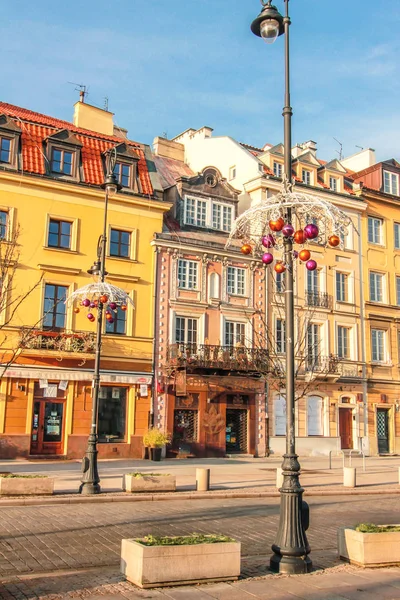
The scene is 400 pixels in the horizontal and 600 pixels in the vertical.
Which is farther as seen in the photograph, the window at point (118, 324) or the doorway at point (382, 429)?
the doorway at point (382, 429)

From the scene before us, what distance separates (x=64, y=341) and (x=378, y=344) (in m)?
17.9

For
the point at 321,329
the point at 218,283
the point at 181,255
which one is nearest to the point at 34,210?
the point at 181,255

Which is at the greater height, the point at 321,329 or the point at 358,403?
the point at 321,329

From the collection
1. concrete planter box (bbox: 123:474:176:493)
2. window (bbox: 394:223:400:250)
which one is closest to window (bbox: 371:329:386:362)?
window (bbox: 394:223:400:250)

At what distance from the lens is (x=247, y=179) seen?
33.1m

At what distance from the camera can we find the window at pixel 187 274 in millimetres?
28797

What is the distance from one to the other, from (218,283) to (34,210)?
903cm

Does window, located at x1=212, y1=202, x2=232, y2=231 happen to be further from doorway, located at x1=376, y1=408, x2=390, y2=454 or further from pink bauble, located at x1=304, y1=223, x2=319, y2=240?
pink bauble, located at x1=304, y1=223, x2=319, y2=240

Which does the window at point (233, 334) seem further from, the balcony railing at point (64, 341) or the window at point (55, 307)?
the window at point (55, 307)

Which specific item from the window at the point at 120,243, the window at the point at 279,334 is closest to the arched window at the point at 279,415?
the window at the point at 279,334

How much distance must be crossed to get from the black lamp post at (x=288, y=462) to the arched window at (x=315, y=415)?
2338cm

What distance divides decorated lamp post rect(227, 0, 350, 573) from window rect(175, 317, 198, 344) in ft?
59.8

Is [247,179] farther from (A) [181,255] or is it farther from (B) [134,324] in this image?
(B) [134,324]

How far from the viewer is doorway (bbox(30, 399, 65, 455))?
24.5m
